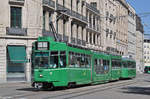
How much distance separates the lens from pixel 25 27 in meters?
36.3

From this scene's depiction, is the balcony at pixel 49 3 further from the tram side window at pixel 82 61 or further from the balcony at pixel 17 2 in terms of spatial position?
the tram side window at pixel 82 61

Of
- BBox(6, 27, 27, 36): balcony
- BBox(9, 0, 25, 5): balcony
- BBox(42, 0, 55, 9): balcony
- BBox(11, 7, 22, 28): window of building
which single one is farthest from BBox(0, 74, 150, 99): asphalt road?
BBox(42, 0, 55, 9): balcony

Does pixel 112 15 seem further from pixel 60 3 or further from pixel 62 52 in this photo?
pixel 62 52

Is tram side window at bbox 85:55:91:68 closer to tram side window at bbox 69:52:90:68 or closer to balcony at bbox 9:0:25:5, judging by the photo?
tram side window at bbox 69:52:90:68

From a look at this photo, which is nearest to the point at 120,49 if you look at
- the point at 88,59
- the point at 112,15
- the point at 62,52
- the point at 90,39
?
the point at 112,15

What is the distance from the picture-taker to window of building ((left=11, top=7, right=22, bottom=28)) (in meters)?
35.8

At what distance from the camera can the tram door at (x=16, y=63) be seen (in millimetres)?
35031

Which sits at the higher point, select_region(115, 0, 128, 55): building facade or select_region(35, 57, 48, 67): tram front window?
select_region(115, 0, 128, 55): building facade

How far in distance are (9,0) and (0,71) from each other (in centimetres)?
754

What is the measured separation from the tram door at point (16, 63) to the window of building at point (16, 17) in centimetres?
249

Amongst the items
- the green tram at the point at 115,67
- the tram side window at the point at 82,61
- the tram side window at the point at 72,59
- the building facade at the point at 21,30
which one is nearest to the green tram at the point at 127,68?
the green tram at the point at 115,67

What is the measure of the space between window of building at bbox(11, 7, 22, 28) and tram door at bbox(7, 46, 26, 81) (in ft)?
8.16

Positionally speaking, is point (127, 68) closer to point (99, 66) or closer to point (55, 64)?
point (99, 66)

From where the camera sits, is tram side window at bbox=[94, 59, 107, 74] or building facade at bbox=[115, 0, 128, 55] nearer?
tram side window at bbox=[94, 59, 107, 74]
